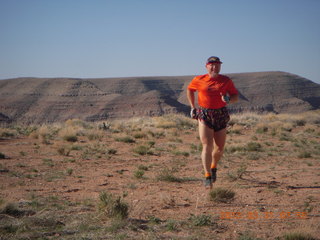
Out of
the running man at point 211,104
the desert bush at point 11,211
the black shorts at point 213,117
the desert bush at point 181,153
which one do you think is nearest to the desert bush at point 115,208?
the desert bush at point 11,211

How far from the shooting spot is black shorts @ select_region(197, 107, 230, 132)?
5.65 meters

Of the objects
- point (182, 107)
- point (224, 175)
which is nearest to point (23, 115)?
point (182, 107)

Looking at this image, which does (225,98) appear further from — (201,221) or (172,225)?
(172,225)

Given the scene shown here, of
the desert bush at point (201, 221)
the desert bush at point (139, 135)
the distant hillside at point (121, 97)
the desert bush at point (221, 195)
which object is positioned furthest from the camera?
the distant hillside at point (121, 97)

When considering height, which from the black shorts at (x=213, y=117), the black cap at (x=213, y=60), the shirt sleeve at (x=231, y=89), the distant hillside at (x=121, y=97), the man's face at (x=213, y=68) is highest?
the black cap at (x=213, y=60)

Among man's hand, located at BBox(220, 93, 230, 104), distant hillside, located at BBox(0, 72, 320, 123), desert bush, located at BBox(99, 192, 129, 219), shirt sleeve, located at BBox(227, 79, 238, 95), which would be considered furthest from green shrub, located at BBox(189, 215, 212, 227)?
distant hillside, located at BBox(0, 72, 320, 123)

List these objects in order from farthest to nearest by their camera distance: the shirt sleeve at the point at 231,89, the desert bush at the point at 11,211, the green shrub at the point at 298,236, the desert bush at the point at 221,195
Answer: the shirt sleeve at the point at 231,89
the desert bush at the point at 221,195
the desert bush at the point at 11,211
the green shrub at the point at 298,236

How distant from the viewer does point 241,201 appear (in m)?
5.17

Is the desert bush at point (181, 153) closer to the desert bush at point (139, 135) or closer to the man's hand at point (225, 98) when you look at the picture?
the man's hand at point (225, 98)

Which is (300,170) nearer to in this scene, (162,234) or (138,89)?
(162,234)
